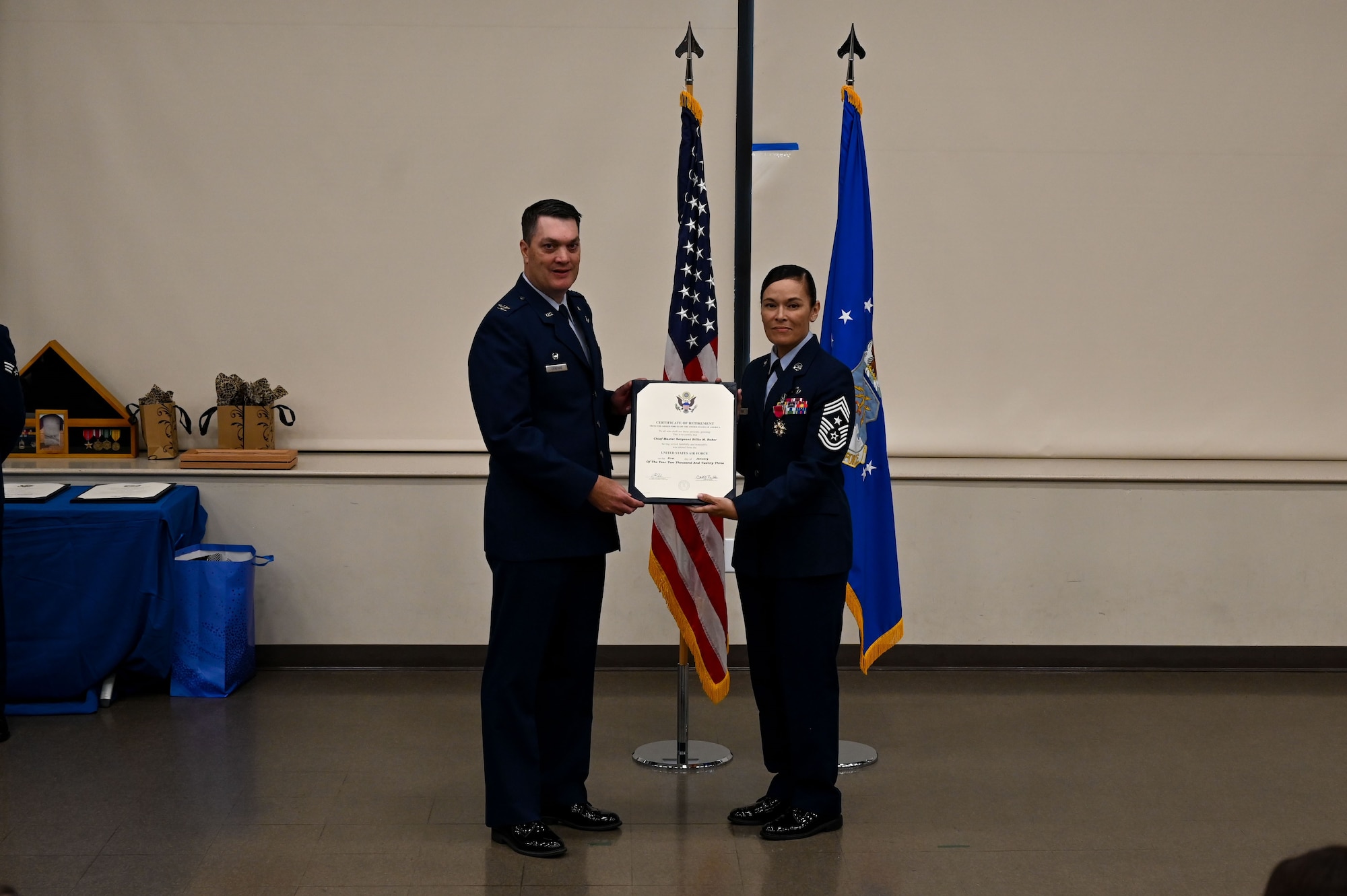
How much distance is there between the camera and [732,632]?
473 centimetres

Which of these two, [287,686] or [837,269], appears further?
[287,686]

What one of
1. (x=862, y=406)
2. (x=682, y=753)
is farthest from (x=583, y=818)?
(x=862, y=406)

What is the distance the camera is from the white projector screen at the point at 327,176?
4824mm

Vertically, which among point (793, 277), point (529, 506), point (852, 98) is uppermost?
point (852, 98)

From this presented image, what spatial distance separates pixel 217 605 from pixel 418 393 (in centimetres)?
121

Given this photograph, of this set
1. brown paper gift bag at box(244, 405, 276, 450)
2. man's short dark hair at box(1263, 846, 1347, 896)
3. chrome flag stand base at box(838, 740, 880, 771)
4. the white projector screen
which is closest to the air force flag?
chrome flag stand base at box(838, 740, 880, 771)

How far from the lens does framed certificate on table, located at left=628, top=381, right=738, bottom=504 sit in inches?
121

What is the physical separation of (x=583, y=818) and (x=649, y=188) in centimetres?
270

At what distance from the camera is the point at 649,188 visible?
492 centimetres

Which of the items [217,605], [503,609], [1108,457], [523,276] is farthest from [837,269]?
[217,605]

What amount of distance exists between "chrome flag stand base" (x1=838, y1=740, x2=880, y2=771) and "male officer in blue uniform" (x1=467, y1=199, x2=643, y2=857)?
1038mm

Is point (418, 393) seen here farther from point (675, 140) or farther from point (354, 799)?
point (354, 799)

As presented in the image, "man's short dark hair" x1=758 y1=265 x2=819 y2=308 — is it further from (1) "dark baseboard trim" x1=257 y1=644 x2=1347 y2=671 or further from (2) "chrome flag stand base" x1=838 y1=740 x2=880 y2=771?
(1) "dark baseboard trim" x1=257 y1=644 x2=1347 y2=671

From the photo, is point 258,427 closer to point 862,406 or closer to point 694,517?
point 694,517
